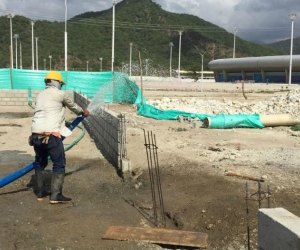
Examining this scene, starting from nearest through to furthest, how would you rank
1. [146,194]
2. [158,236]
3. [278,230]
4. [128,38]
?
[278,230]
[158,236]
[146,194]
[128,38]

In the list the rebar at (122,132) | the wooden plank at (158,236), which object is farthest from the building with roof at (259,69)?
the wooden plank at (158,236)

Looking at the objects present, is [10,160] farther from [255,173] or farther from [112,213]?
[255,173]

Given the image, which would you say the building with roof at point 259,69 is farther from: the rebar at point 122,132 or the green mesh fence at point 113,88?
the rebar at point 122,132

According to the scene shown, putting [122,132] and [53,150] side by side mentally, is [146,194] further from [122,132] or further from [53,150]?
[53,150]

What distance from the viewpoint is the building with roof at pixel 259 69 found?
5550cm

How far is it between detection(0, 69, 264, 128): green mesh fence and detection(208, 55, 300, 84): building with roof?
37.5m

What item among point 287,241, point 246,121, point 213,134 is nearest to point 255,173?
point 287,241

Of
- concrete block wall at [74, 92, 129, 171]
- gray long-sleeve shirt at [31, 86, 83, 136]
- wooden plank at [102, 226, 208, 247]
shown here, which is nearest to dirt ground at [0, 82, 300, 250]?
wooden plank at [102, 226, 208, 247]

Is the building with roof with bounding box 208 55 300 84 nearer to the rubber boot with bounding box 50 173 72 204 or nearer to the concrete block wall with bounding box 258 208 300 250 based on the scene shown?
the rubber boot with bounding box 50 173 72 204

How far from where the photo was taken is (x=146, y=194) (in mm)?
6266

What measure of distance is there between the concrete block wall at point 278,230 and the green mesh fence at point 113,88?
942 cm

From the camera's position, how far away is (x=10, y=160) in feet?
28.0

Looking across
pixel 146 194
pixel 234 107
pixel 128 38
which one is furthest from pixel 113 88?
pixel 128 38

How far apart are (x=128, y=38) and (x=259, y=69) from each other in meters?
49.1
